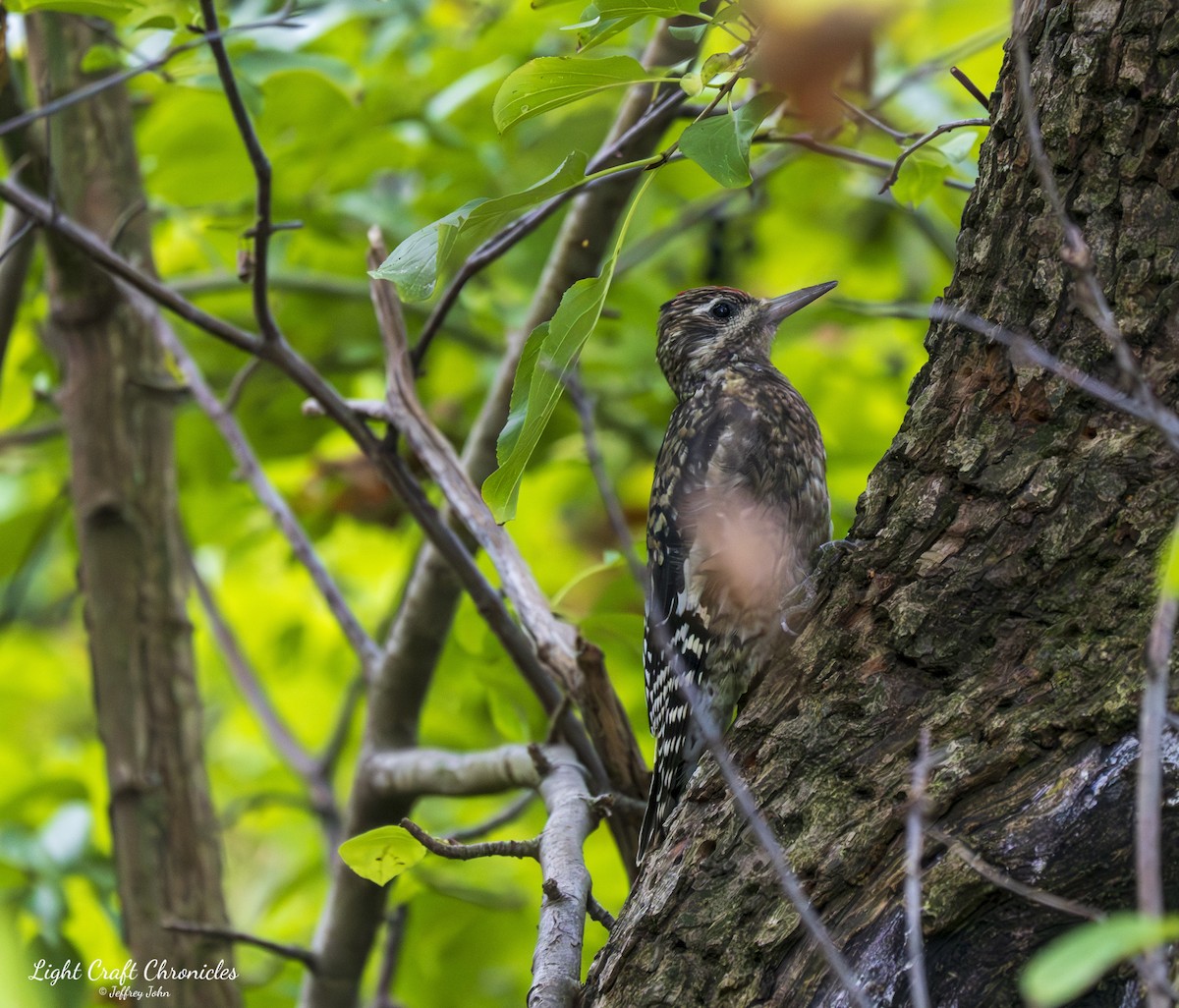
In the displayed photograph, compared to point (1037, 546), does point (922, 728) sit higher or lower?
lower

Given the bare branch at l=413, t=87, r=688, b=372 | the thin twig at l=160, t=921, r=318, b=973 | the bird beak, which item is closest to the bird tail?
the thin twig at l=160, t=921, r=318, b=973

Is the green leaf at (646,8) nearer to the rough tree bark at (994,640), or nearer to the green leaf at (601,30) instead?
the green leaf at (601,30)

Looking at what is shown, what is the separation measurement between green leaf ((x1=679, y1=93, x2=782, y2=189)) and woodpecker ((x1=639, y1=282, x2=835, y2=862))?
1045 mm

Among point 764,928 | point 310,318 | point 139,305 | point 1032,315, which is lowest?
point 764,928

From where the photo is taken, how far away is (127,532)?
345 centimetres

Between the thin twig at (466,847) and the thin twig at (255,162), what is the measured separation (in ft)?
3.72

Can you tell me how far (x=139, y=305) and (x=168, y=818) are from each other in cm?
141

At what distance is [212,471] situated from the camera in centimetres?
424

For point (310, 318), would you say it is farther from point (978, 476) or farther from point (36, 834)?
point (978, 476)

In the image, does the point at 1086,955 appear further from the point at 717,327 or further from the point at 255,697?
the point at 255,697

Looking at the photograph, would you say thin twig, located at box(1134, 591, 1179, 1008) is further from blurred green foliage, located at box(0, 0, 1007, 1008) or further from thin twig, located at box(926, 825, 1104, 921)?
blurred green foliage, located at box(0, 0, 1007, 1008)

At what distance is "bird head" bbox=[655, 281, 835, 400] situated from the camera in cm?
321

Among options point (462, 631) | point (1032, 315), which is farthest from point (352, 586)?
point (1032, 315)

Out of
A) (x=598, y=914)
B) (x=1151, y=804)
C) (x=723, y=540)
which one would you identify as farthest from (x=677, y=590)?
(x=1151, y=804)
